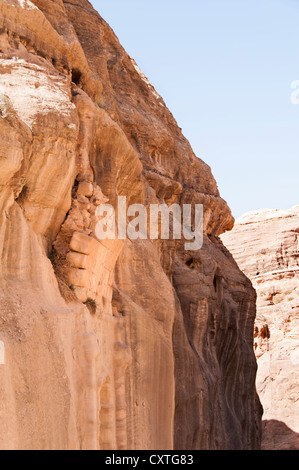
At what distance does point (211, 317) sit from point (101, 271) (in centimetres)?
816

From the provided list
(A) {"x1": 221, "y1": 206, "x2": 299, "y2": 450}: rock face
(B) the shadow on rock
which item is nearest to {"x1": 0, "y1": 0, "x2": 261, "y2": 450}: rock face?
(B) the shadow on rock

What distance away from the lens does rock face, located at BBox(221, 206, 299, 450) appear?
29.0 metres

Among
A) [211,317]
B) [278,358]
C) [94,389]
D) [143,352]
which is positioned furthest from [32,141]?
[278,358]

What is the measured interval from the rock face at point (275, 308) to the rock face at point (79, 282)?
1282 cm

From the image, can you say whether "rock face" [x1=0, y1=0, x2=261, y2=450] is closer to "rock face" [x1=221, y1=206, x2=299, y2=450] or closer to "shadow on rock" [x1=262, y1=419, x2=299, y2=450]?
"shadow on rock" [x1=262, y1=419, x2=299, y2=450]

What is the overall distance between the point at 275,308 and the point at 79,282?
30756 mm

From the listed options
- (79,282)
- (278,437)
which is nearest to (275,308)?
(278,437)

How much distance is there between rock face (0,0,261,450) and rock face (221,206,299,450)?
42.1 ft

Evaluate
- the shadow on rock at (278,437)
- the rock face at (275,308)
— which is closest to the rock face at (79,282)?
Result: the shadow on rock at (278,437)

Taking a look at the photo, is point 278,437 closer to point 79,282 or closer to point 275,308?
point 275,308

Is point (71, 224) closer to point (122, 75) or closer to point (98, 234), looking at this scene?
point (98, 234)

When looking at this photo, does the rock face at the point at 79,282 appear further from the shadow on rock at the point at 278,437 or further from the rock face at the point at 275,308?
the rock face at the point at 275,308

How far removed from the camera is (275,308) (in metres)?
38.7

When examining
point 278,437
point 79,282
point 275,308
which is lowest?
point 278,437
